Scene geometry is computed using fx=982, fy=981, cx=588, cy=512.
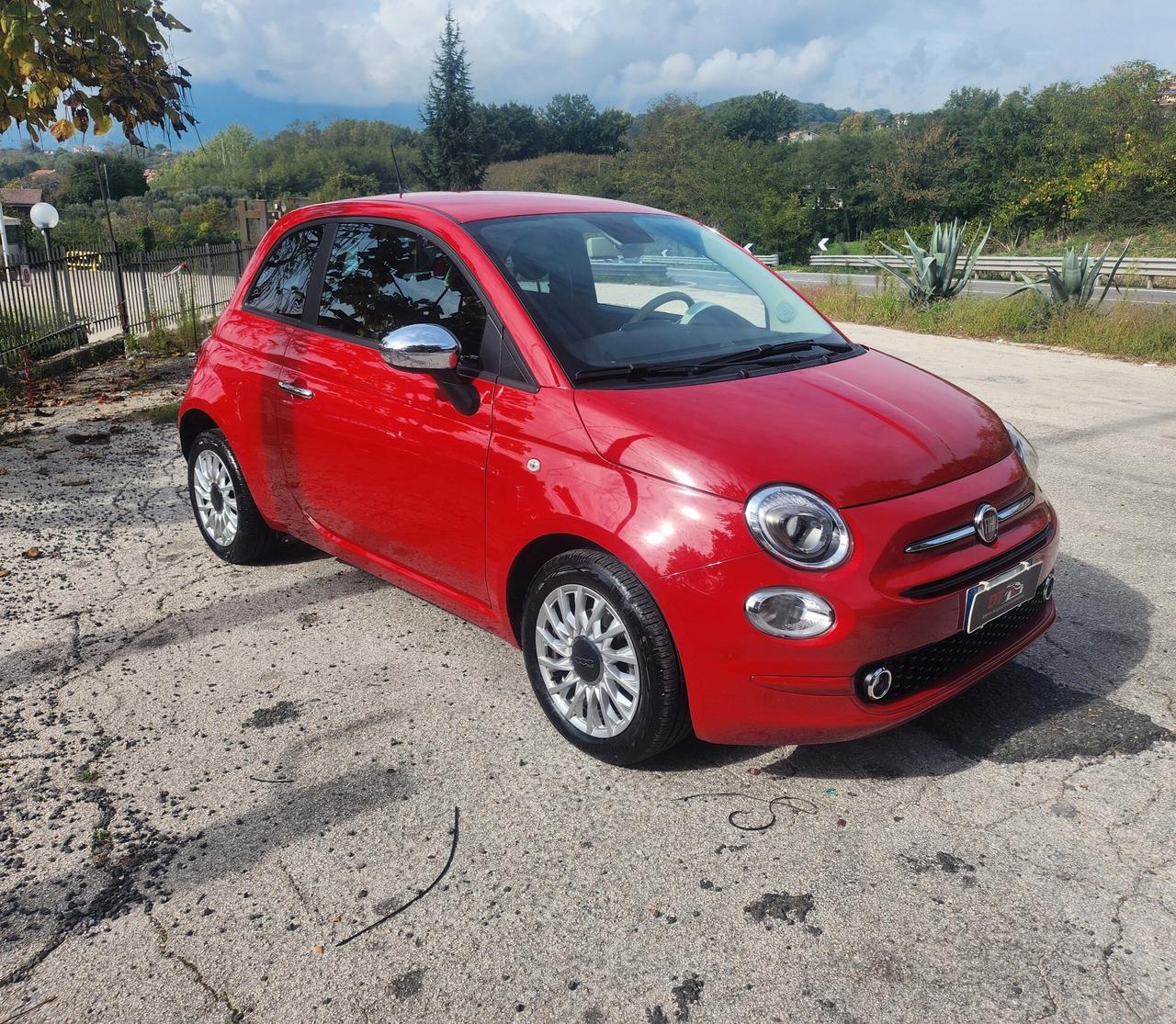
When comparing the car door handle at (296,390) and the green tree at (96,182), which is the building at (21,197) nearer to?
the green tree at (96,182)

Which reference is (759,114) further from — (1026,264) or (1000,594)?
(1000,594)

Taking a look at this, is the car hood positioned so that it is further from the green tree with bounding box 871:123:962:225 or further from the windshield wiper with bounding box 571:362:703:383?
the green tree with bounding box 871:123:962:225

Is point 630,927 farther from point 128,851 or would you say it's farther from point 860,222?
point 860,222

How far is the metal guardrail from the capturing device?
25016 mm

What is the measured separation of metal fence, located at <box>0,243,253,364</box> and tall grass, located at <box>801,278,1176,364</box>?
9477 millimetres

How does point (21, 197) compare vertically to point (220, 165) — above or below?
below

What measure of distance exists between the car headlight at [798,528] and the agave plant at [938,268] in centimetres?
1416

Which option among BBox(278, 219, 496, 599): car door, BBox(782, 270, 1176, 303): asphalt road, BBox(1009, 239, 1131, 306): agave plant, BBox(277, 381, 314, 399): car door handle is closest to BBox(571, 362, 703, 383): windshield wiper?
BBox(278, 219, 496, 599): car door

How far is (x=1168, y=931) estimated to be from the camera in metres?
2.40

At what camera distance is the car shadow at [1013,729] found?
3.17 meters

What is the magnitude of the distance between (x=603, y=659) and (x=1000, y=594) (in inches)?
48.1

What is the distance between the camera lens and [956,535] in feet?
9.45

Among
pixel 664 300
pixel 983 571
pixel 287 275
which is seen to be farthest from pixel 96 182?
pixel 983 571

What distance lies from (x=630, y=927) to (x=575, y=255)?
2.39m
